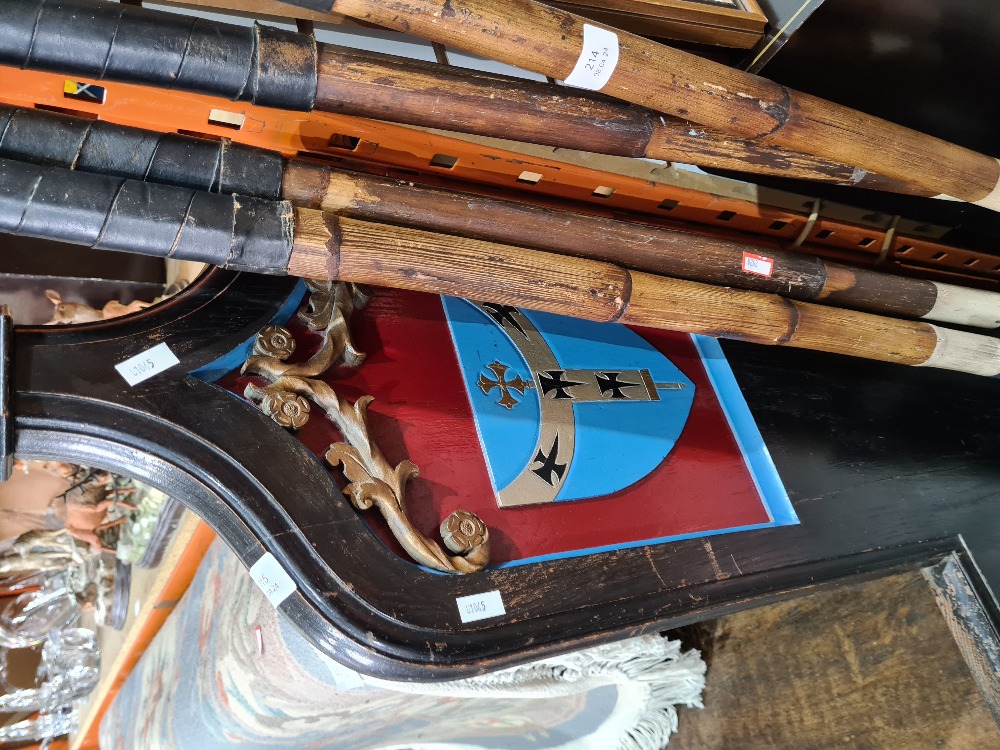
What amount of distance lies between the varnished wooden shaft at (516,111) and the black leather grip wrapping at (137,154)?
0.56ft

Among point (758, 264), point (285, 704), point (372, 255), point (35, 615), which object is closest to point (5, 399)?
point (372, 255)

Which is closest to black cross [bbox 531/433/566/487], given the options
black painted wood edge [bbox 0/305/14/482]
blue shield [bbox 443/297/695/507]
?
blue shield [bbox 443/297/695/507]

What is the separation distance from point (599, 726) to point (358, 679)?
2.61 feet

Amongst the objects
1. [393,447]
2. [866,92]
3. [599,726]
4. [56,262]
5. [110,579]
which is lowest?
[599,726]

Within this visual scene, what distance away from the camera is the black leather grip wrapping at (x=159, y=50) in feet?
3.64

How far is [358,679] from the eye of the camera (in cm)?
162

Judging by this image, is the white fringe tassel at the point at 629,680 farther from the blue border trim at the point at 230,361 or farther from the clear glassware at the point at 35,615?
the clear glassware at the point at 35,615

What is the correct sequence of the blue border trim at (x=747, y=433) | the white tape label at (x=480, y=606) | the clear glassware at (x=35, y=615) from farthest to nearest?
the clear glassware at (x=35, y=615), the blue border trim at (x=747, y=433), the white tape label at (x=480, y=606)

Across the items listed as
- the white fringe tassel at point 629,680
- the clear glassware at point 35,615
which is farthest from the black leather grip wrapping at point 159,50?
the clear glassware at point 35,615

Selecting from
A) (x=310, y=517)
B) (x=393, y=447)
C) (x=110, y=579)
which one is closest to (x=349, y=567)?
(x=310, y=517)

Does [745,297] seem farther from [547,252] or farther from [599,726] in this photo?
[599,726]

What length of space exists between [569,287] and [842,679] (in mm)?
1307

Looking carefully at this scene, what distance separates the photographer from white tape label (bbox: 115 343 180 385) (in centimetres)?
131

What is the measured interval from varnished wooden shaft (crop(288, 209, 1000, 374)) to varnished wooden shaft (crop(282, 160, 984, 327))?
2.7 inches
